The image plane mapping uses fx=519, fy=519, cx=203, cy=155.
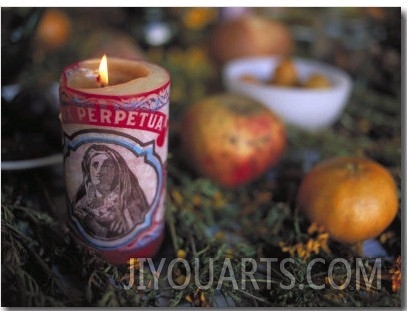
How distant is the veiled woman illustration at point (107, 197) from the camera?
40cm

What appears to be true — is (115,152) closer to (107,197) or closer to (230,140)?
(107,197)

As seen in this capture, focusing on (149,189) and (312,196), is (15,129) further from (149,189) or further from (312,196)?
(312,196)

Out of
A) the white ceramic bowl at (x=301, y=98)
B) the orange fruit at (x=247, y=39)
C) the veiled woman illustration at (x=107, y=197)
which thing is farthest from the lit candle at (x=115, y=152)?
the orange fruit at (x=247, y=39)

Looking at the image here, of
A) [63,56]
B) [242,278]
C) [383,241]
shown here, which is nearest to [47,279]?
[242,278]

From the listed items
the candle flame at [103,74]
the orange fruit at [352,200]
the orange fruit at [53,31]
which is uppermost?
the candle flame at [103,74]

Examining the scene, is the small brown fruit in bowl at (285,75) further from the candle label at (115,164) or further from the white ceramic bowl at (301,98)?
the candle label at (115,164)

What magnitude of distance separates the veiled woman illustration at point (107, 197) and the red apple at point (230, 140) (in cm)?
16

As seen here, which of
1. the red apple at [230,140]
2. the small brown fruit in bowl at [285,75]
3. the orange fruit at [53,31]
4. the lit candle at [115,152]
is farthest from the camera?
the orange fruit at [53,31]

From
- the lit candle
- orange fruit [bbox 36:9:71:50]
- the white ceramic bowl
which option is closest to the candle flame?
the lit candle

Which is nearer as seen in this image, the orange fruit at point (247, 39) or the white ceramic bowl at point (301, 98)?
the white ceramic bowl at point (301, 98)

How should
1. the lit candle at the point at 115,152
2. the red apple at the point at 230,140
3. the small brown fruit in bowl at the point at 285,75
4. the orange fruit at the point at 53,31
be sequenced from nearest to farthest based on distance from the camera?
the lit candle at the point at 115,152, the red apple at the point at 230,140, the small brown fruit in bowl at the point at 285,75, the orange fruit at the point at 53,31

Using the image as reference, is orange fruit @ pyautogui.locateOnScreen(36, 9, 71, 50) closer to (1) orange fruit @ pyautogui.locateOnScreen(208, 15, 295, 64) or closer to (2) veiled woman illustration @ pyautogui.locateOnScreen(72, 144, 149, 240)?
(1) orange fruit @ pyautogui.locateOnScreen(208, 15, 295, 64)

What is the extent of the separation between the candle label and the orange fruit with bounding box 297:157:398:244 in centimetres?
15

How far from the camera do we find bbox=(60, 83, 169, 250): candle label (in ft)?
1.26
